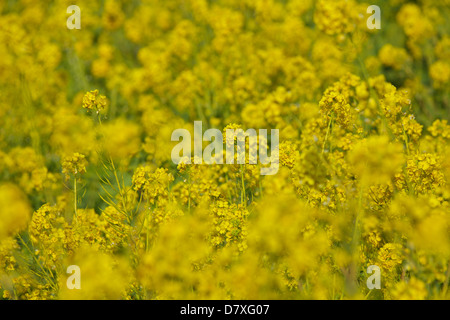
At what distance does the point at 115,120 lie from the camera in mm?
4043

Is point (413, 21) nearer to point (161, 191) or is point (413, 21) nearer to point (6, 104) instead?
point (161, 191)

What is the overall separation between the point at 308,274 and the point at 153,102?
7.71ft

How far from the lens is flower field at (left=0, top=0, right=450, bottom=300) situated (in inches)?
79.0

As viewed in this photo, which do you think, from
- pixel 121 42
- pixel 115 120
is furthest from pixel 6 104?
pixel 121 42

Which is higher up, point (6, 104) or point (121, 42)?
point (121, 42)

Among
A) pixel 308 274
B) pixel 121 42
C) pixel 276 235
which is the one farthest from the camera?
pixel 121 42

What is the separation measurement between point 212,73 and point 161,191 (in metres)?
1.83

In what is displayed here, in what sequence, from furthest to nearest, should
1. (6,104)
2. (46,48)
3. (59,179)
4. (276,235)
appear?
(46,48)
(6,104)
(59,179)
(276,235)

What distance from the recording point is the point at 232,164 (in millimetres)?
2557

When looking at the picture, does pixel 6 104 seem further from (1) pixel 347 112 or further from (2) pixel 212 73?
(1) pixel 347 112

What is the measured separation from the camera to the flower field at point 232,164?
2.01m

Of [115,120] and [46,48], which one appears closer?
[115,120]
